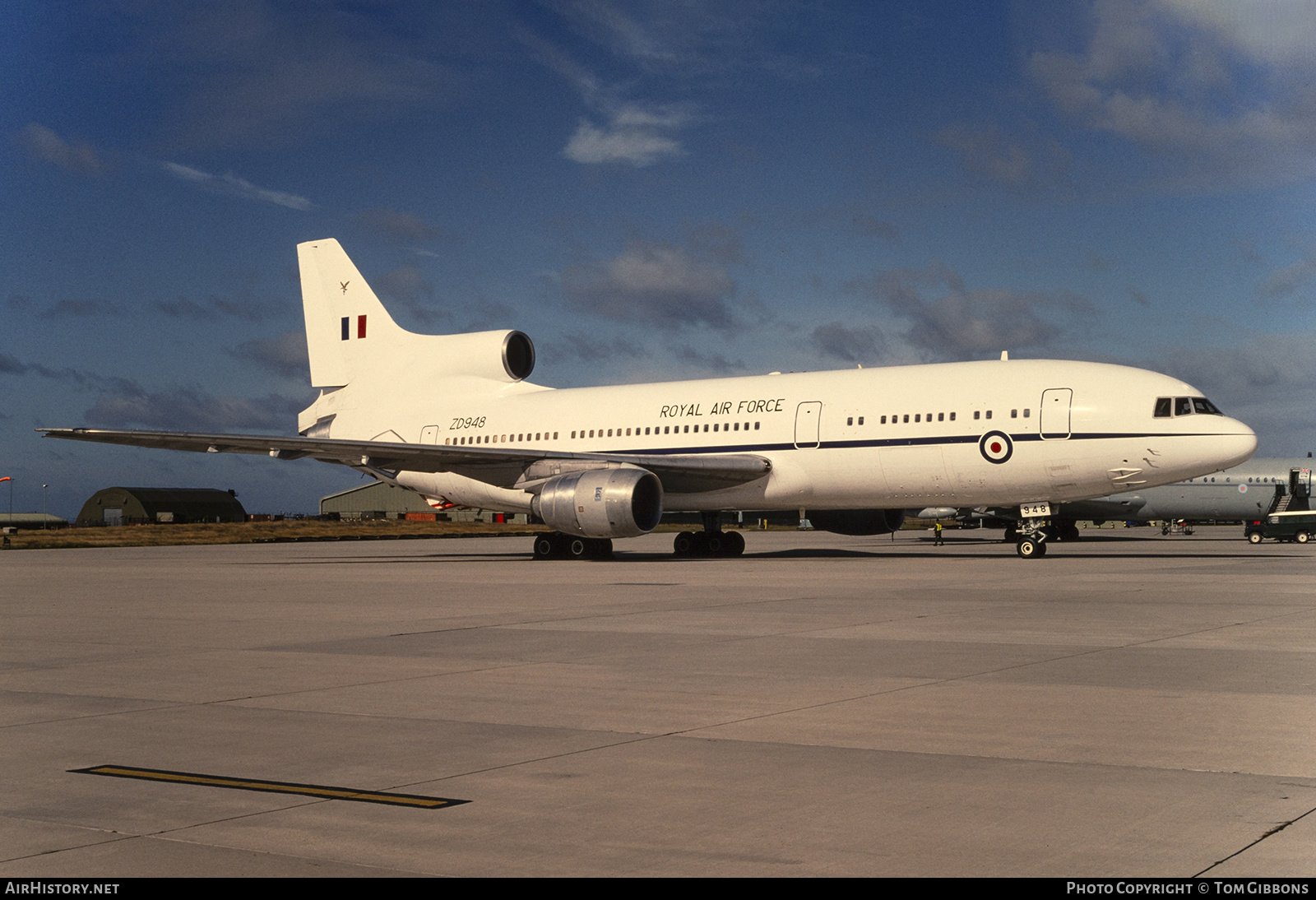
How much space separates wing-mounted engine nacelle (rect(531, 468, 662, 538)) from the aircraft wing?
4.87 feet

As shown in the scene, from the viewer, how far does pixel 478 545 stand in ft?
145

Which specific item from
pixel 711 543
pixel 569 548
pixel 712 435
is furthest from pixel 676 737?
pixel 711 543

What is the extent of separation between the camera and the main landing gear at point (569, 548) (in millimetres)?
29734

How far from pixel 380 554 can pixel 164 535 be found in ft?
70.0

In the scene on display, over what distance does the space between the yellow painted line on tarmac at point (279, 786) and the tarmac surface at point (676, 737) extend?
75 millimetres

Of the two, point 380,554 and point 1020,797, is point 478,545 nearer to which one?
point 380,554

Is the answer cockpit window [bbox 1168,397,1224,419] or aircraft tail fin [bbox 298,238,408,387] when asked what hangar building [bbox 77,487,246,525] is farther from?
cockpit window [bbox 1168,397,1224,419]

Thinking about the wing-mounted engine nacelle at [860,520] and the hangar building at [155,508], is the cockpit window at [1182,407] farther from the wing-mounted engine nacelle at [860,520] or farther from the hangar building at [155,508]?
the hangar building at [155,508]

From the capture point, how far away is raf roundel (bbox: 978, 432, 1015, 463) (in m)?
25.0

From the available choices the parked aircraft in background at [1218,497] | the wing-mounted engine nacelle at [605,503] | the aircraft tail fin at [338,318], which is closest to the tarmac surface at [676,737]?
the wing-mounted engine nacelle at [605,503]

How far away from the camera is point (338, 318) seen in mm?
36125

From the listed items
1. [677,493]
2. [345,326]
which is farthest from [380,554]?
[677,493]

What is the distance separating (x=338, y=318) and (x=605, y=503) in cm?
1451
